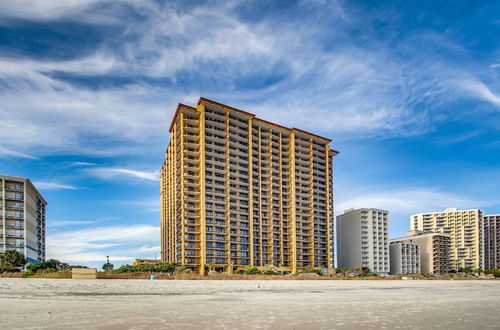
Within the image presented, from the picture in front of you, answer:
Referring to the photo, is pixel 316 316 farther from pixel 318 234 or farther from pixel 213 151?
pixel 318 234

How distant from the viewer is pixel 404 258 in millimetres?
181250

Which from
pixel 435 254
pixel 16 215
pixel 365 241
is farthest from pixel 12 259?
pixel 435 254

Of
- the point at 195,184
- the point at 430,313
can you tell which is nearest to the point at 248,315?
the point at 430,313

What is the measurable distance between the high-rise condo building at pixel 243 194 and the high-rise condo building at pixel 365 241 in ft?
90.5

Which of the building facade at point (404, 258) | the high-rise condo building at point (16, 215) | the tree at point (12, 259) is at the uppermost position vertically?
the high-rise condo building at point (16, 215)

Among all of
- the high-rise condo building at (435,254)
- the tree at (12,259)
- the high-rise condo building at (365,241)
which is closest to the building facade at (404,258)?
the high-rise condo building at (435,254)

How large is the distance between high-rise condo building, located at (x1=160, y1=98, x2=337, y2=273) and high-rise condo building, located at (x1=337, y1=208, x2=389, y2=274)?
27.6 m

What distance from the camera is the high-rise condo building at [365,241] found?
16675 cm

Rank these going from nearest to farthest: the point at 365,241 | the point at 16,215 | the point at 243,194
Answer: the point at 16,215 → the point at 243,194 → the point at 365,241

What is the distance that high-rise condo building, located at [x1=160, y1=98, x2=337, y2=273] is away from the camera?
11444cm

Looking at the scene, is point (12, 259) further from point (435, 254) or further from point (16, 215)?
point (435, 254)

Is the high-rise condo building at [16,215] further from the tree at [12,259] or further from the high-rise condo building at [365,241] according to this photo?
the high-rise condo building at [365,241]

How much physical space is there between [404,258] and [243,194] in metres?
99.7

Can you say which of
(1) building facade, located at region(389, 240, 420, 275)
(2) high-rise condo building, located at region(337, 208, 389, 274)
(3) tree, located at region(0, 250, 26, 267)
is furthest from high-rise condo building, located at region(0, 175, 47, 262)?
(1) building facade, located at region(389, 240, 420, 275)
